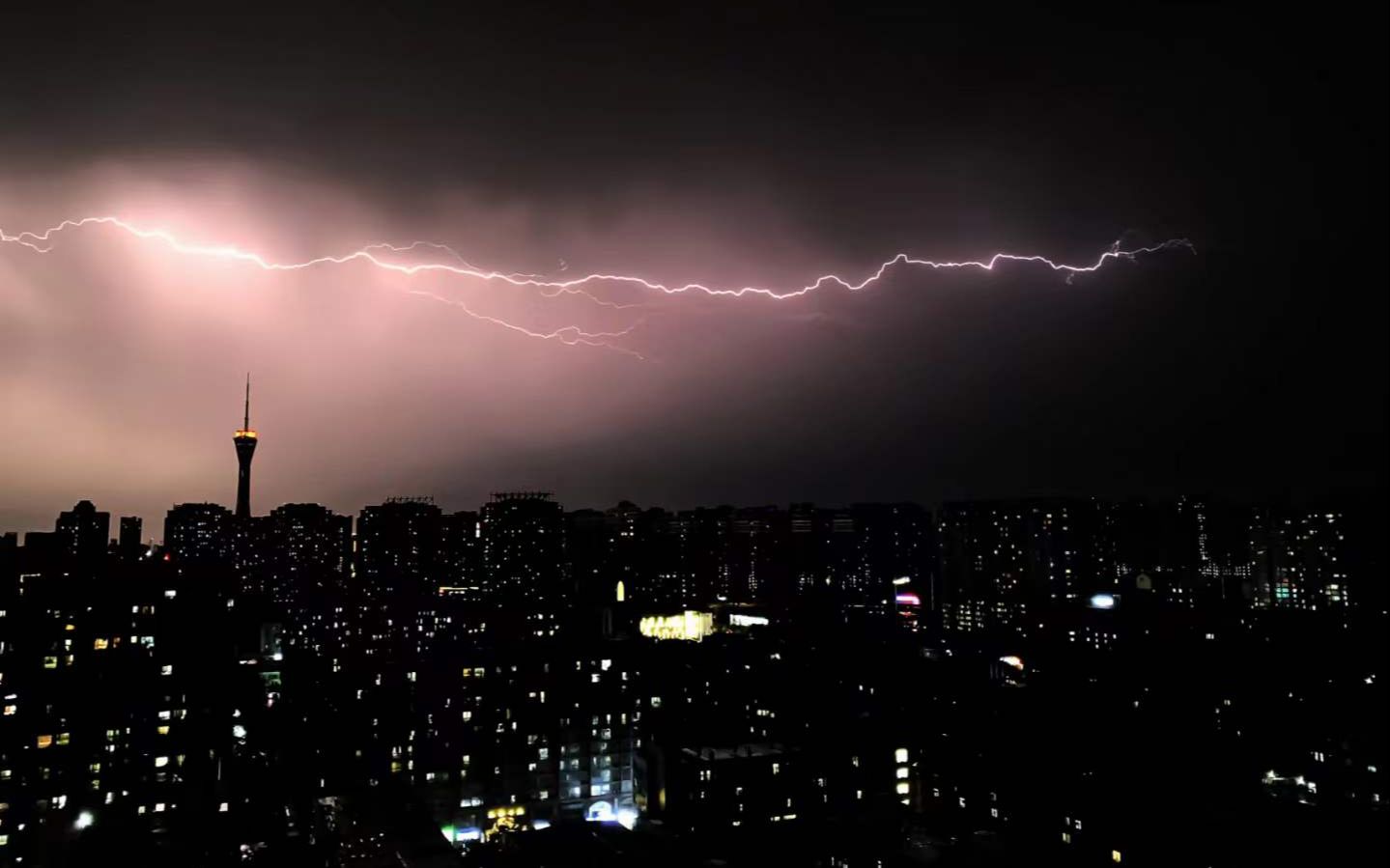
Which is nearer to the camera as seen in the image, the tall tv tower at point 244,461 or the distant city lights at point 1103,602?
the tall tv tower at point 244,461

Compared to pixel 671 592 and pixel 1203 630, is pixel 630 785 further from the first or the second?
pixel 671 592

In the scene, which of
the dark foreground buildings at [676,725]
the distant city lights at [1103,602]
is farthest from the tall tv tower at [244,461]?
the distant city lights at [1103,602]

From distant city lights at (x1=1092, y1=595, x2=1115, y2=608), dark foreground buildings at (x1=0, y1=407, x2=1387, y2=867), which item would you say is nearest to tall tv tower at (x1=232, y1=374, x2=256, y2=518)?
dark foreground buildings at (x1=0, y1=407, x2=1387, y2=867)

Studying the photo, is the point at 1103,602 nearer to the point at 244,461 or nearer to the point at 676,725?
the point at 676,725

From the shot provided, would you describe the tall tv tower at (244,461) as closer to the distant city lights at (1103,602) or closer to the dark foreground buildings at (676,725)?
the dark foreground buildings at (676,725)

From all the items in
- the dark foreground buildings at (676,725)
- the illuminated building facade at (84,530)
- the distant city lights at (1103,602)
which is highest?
the illuminated building facade at (84,530)

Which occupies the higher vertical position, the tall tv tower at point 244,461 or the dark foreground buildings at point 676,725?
the tall tv tower at point 244,461

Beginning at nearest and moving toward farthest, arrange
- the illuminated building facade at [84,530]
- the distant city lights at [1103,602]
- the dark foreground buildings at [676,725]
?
the dark foreground buildings at [676,725]
the illuminated building facade at [84,530]
the distant city lights at [1103,602]

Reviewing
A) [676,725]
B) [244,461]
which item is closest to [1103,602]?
[676,725]

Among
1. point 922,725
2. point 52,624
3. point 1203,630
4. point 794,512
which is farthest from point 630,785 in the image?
point 794,512
